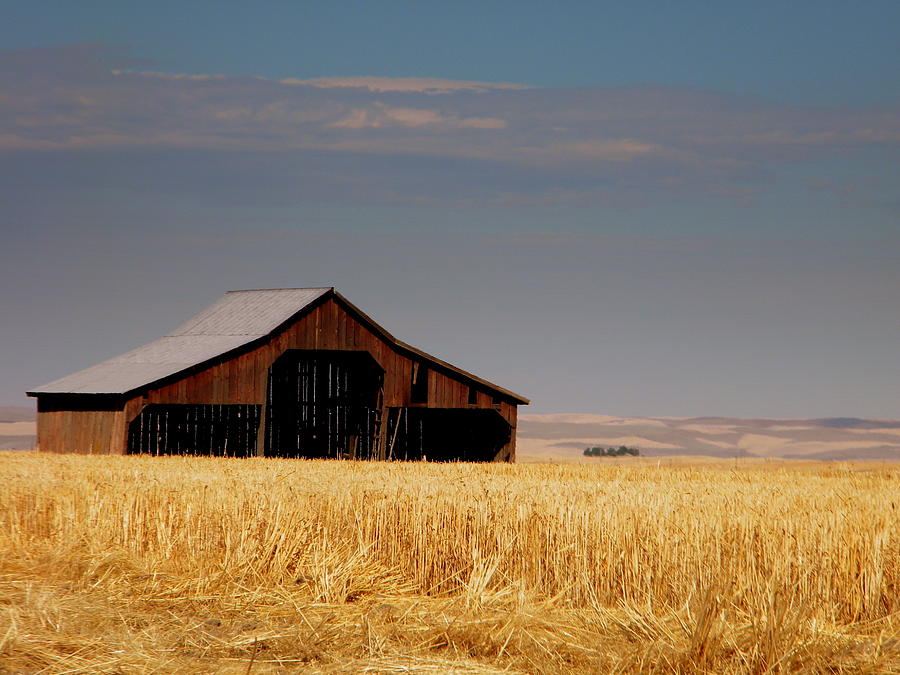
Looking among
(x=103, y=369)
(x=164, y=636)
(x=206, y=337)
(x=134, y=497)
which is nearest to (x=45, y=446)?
(x=103, y=369)

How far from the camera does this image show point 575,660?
31.1 feet

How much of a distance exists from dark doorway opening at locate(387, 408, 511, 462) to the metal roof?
2243 millimetres

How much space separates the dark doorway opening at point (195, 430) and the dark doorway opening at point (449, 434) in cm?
656

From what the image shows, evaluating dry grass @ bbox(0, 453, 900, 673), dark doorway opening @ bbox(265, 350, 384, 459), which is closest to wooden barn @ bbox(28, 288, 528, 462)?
dark doorway opening @ bbox(265, 350, 384, 459)

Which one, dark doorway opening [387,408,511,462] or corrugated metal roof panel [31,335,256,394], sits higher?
corrugated metal roof panel [31,335,256,394]

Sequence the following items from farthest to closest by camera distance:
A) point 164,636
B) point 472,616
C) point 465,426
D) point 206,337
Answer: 1. point 465,426
2. point 206,337
3. point 472,616
4. point 164,636

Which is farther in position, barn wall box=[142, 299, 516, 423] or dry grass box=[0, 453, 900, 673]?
barn wall box=[142, 299, 516, 423]

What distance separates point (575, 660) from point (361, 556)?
4.54m

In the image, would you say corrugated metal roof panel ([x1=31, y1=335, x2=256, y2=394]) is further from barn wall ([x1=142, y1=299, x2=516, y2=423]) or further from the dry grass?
the dry grass

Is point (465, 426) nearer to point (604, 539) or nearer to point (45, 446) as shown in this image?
point (45, 446)

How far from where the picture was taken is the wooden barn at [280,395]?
38469 millimetres

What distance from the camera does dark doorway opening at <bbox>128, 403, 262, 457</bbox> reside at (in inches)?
1553

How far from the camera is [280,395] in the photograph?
4231 cm

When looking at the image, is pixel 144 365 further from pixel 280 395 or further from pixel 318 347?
pixel 318 347
